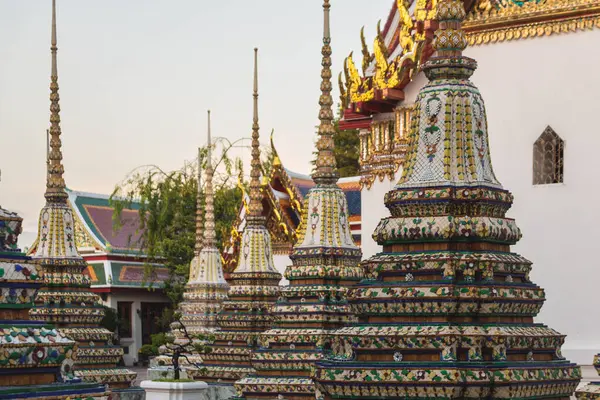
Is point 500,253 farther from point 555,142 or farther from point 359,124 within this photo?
point 359,124

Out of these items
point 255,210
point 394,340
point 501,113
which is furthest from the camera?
point 255,210

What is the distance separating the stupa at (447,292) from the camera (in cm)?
862

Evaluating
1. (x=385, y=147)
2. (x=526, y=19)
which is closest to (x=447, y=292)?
(x=526, y=19)

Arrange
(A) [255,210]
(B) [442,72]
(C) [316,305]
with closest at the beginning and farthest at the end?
(B) [442,72] → (C) [316,305] → (A) [255,210]

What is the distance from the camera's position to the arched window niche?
15992 mm

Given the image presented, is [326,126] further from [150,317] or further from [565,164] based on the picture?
[150,317]

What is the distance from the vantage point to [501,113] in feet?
53.5

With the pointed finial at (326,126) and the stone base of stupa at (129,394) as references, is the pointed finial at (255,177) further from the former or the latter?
the pointed finial at (326,126)

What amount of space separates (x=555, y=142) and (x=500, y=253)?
7.16m

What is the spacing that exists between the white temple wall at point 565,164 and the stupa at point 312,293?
6.71ft

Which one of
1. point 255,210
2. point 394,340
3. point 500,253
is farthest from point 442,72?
point 255,210

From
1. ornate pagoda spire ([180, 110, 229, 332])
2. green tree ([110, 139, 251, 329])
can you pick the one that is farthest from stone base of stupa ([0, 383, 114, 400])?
green tree ([110, 139, 251, 329])

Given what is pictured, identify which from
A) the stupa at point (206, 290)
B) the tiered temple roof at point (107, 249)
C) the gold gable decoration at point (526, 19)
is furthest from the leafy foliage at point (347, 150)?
the gold gable decoration at point (526, 19)

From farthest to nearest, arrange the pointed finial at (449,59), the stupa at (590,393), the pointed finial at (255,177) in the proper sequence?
the pointed finial at (255,177), the pointed finial at (449,59), the stupa at (590,393)
